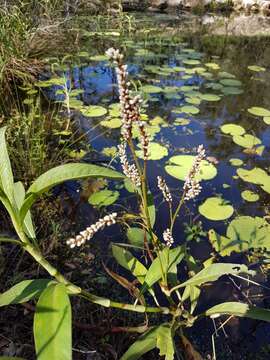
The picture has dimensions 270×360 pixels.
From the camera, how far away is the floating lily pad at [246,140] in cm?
289

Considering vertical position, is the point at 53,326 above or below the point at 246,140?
above

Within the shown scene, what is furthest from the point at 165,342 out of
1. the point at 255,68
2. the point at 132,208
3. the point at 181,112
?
the point at 255,68

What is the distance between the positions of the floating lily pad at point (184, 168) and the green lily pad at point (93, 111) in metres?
0.95

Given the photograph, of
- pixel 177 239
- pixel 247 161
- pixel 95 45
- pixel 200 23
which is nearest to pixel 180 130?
pixel 247 161

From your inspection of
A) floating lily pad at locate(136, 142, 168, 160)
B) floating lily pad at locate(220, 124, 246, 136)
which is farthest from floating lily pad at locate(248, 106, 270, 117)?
floating lily pad at locate(136, 142, 168, 160)

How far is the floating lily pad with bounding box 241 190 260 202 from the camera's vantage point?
2.29 metres

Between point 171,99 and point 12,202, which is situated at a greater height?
point 12,202

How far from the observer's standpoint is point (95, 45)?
5.66 meters

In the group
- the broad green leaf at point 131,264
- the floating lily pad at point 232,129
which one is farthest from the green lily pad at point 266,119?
the broad green leaf at point 131,264

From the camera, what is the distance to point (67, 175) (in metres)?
0.94

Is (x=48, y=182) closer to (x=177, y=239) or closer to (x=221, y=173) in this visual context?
(x=177, y=239)

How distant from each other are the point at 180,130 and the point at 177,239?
4.55 ft

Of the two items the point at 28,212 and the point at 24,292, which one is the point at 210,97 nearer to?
the point at 28,212

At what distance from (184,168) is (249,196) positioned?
0.48m
